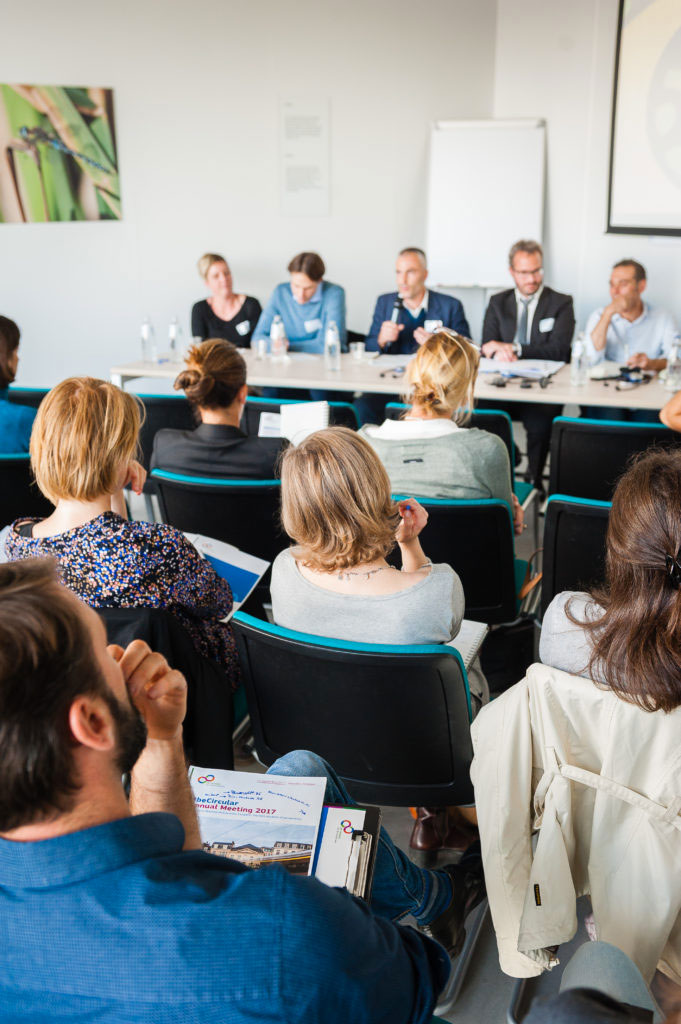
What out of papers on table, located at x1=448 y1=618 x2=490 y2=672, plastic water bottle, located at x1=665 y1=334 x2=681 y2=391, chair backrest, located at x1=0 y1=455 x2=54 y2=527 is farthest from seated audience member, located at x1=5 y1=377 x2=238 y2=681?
plastic water bottle, located at x1=665 y1=334 x2=681 y2=391

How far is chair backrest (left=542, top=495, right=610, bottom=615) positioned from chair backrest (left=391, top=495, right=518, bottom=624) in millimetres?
137

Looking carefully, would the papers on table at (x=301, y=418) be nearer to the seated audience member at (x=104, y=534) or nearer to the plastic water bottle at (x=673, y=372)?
the seated audience member at (x=104, y=534)

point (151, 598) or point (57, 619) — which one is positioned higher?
point (57, 619)

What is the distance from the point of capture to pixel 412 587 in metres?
1.88

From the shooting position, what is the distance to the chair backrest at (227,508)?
2.75 metres

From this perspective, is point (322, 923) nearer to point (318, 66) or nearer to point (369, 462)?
point (369, 462)

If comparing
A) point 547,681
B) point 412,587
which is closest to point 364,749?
point 412,587

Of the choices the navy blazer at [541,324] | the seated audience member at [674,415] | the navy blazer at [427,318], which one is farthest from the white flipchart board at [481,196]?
the seated audience member at [674,415]

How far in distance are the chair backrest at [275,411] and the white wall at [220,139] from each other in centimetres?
296

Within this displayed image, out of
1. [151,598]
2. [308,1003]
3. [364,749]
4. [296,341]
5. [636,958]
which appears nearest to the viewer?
[308,1003]

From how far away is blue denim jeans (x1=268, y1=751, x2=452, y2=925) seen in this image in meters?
1.36

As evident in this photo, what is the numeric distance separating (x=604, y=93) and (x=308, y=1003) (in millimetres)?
6738

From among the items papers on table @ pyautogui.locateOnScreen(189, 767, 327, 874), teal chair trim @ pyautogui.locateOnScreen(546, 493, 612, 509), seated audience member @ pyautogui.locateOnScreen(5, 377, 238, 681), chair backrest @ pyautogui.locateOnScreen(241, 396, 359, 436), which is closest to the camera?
papers on table @ pyautogui.locateOnScreen(189, 767, 327, 874)

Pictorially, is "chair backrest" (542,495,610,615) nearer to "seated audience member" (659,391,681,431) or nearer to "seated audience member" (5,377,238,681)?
"seated audience member" (5,377,238,681)
